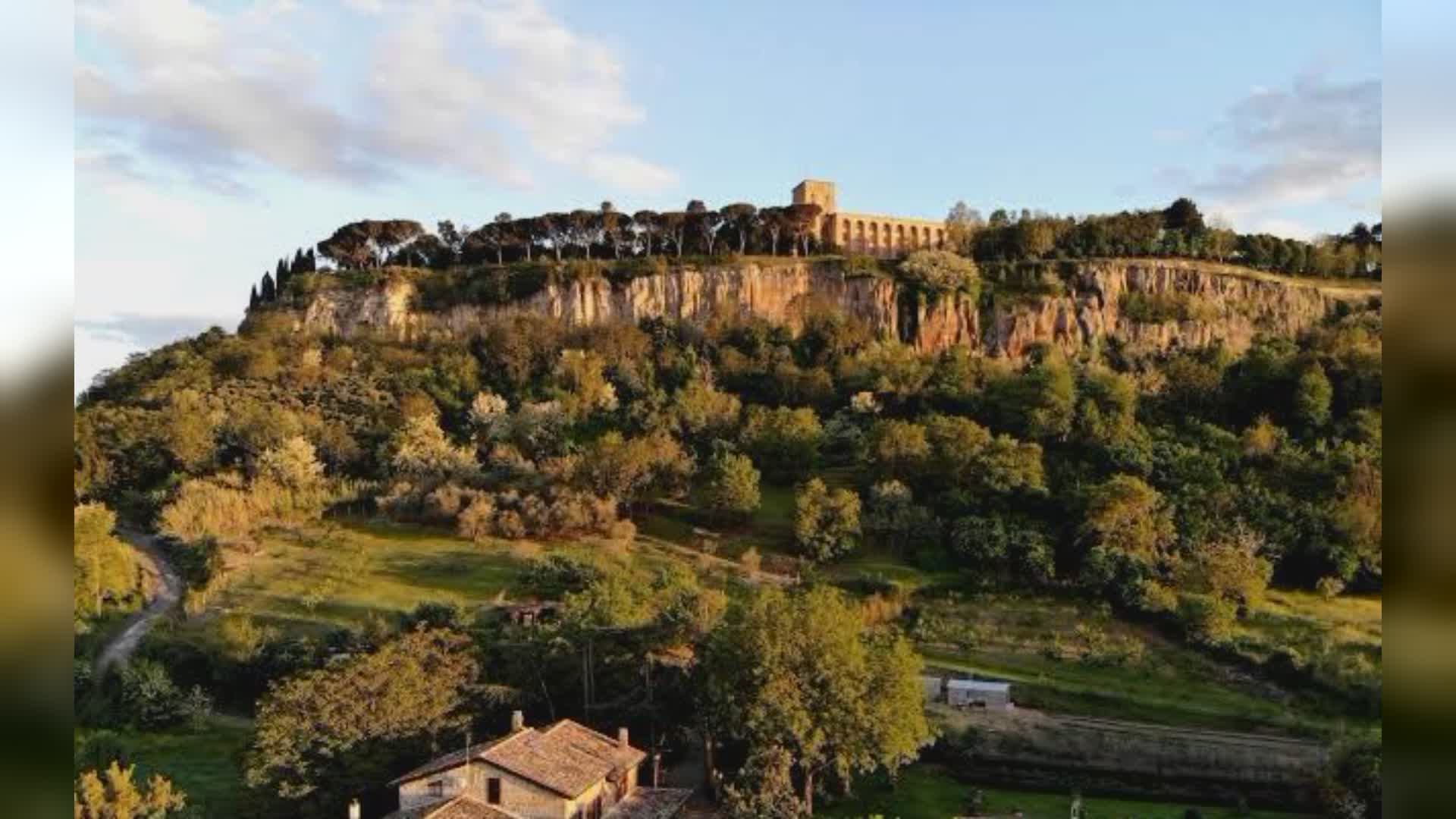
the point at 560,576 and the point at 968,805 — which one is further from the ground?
the point at 560,576

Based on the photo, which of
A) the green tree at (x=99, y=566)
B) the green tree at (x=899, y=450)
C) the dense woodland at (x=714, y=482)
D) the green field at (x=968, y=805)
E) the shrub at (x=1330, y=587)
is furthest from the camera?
the green tree at (x=899, y=450)

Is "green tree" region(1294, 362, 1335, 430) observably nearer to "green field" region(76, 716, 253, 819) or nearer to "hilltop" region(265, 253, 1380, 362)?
"hilltop" region(265, 253, 1380, 362)

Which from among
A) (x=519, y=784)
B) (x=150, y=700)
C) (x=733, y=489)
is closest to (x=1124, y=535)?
(x=733, y=489)

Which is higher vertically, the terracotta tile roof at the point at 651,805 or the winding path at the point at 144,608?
the winding path at the point at 144,608

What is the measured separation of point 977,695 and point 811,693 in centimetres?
841

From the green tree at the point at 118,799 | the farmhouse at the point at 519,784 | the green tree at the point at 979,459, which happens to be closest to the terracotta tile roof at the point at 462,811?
the farmhouse at the point at 519,784

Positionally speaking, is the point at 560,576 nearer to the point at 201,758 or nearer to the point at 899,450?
the point at 201,758

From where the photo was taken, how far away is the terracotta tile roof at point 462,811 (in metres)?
24.1

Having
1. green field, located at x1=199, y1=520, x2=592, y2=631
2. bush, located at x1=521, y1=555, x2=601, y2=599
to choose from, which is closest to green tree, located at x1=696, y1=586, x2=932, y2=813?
bush, located at x1=521, y1=555, x2=601, y2=599

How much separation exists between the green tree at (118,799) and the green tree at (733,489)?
1101 inches

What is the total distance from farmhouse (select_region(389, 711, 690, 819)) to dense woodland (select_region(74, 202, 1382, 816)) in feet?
6.31

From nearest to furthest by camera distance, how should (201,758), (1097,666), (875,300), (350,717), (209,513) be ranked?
(350,717)
(201,758)
(1097,666)
(209,513)
(875,300)

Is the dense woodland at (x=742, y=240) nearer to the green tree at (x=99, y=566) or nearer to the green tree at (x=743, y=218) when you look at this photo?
the green tree at (x=743, y=218)

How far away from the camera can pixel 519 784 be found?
84.6 ft
